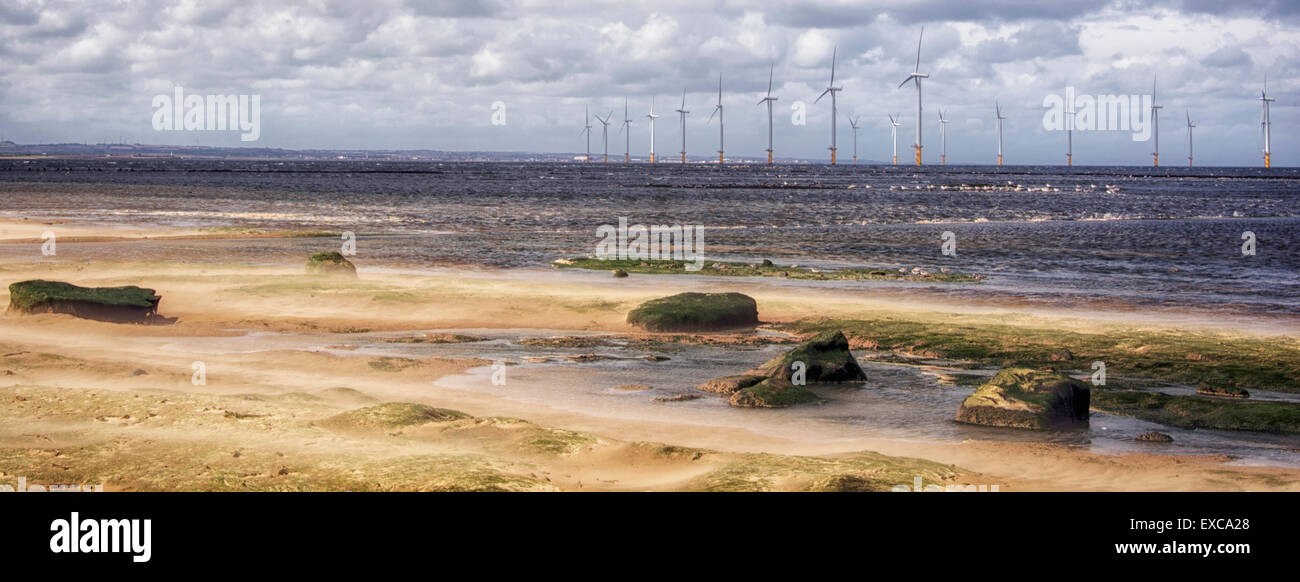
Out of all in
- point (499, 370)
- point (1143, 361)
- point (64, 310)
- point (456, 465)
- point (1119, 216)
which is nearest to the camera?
point (456, 465)

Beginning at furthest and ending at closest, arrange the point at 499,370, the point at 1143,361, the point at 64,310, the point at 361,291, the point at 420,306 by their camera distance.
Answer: the point at 361,291 → the point at 420,306 → the point at 64,310 → the point at 1143,361 → the point at 499,370

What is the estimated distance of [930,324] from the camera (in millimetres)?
22516

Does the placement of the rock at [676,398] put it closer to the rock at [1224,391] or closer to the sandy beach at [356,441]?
the sandy beach at [356,441]

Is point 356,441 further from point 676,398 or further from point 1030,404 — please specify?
point 1030,404

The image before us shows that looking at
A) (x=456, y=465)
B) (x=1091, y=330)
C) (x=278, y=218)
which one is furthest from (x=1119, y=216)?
(x=456, y=465)

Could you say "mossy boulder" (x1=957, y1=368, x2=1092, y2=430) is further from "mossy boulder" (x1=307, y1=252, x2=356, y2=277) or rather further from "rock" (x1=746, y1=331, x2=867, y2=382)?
"mossy boulder" (x1=307, y1=252, x2=356, y2=277)

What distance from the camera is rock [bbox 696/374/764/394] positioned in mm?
16016

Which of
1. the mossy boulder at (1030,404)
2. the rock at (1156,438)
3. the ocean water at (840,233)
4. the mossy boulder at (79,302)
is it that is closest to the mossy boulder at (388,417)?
the mossy boulder at (1030,404)

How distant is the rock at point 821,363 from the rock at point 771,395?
2.42 ft

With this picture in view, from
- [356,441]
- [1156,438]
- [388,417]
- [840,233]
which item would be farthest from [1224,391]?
[840,233]

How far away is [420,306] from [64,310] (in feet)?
22.8

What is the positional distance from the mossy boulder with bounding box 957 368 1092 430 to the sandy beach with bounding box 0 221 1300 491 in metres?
0.97

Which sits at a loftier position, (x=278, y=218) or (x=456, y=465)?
(x=278, y=218)

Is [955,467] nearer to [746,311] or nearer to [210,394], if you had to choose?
[210,394]
